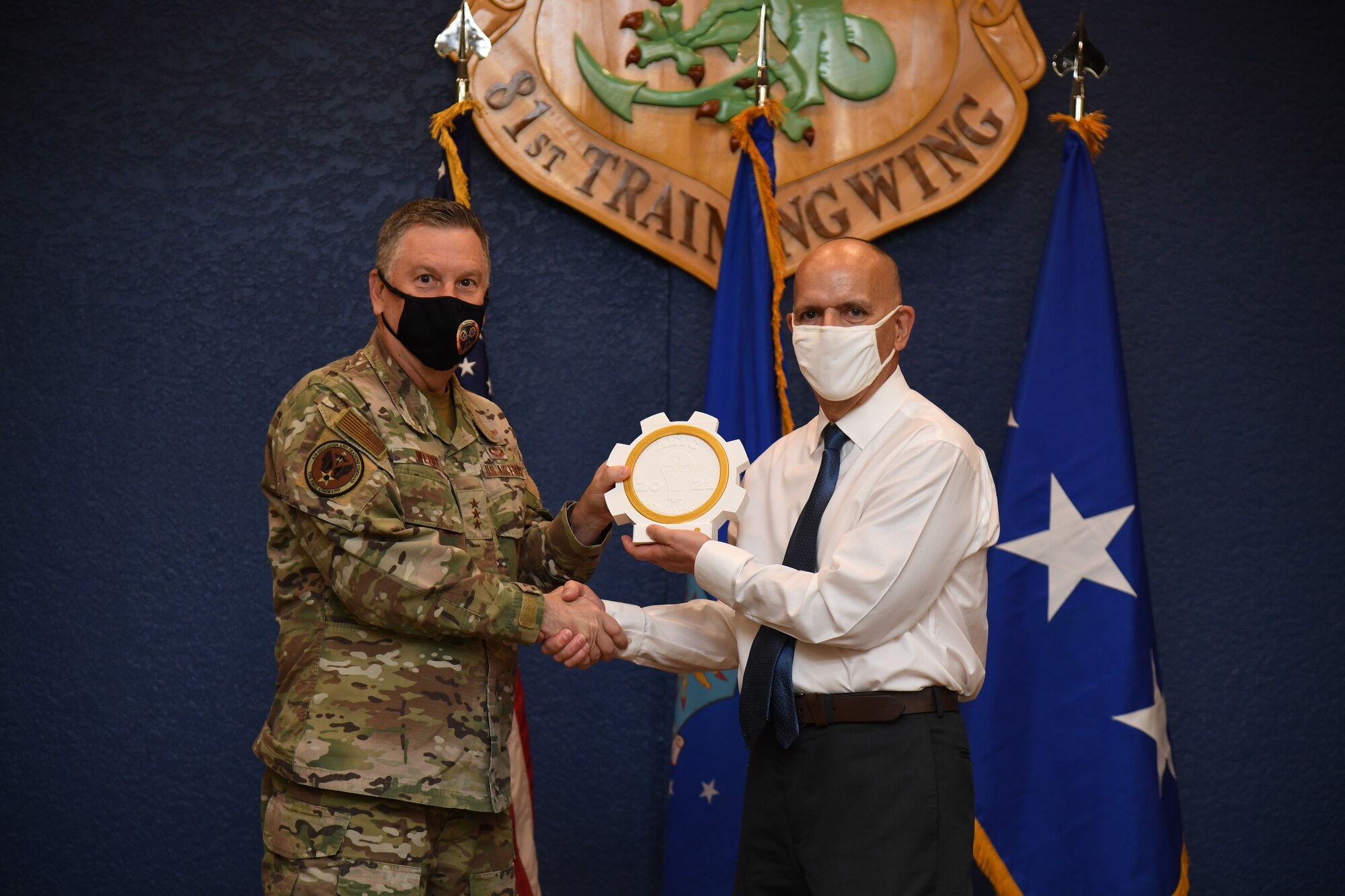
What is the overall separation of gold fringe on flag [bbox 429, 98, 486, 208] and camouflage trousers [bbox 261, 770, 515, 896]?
4.64 ft

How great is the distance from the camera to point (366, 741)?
1.86 meters

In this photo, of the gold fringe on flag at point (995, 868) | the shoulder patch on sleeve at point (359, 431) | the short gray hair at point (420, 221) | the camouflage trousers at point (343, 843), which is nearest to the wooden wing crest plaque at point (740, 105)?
the short gray hair at point (420, 221)

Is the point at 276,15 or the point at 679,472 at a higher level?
the point at 276,15

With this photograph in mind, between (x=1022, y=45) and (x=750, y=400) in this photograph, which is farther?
(x=1022, y=45)

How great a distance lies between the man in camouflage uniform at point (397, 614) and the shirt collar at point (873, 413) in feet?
1.38

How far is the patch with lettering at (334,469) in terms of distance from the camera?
6.18 ft

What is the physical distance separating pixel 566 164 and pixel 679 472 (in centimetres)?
136

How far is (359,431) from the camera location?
1.93 m

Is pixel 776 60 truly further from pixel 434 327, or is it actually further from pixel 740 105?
pixel 434 327

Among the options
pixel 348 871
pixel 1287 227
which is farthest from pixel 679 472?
pixel 1287 227

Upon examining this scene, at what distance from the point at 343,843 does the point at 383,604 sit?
0.36 meters

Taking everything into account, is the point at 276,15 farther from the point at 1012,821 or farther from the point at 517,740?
the point at 1012,821

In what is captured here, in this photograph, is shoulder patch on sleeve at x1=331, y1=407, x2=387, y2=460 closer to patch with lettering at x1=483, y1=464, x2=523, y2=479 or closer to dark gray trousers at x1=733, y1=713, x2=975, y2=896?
patch with lettering at x1=483, y1=464, x2=523, y2=479

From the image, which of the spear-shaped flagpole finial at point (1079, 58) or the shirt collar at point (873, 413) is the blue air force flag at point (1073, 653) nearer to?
the spear-shaped flagpole finial at point (1079, 58)
